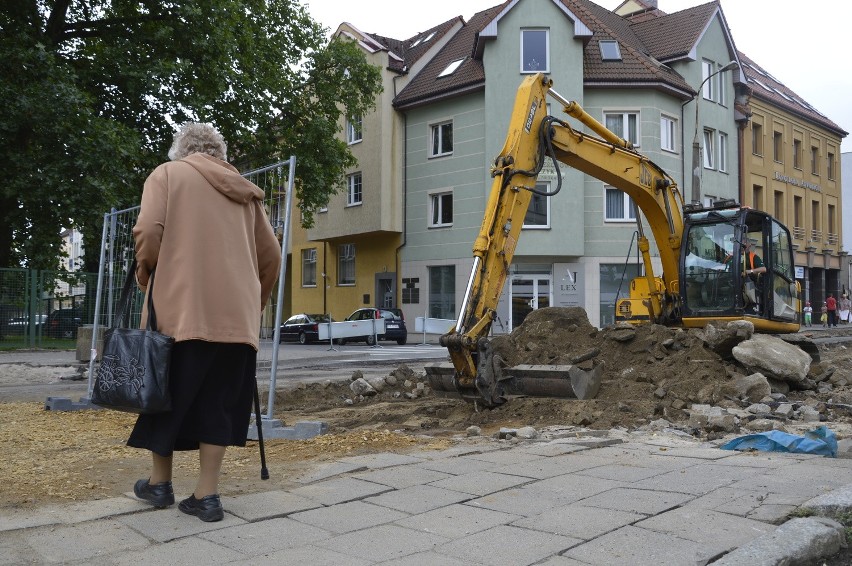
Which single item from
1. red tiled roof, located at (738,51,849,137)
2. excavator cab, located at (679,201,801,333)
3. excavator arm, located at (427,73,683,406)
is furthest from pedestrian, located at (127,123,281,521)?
red tiled roof, located at (738,51,849,137)

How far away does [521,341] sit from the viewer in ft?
35.6

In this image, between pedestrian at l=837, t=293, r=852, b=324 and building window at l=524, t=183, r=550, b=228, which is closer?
building window at l=524, t=183, r=550, b=228

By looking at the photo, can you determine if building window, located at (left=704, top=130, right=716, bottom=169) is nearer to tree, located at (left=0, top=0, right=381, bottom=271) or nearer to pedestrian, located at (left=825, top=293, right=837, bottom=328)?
pedestrian, located at (left=825, top=293, right=837, bottom=328)

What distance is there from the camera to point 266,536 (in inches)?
143

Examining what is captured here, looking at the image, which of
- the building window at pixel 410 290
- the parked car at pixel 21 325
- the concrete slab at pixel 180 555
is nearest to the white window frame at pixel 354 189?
the building window at pixel 410 290

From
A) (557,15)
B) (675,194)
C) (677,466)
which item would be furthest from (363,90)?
(677,466)

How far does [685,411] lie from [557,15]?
24.3 meters

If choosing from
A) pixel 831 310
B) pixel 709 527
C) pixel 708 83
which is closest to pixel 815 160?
pixel 831 310

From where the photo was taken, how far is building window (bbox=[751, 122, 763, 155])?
3831 centimetres

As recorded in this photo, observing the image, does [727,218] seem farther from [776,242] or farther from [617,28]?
[617,28]

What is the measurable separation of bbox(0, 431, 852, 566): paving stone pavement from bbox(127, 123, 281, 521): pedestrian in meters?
0.34

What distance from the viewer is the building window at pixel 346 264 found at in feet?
121

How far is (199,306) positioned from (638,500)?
2475 mm

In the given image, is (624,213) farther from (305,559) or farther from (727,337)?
(305,559)
